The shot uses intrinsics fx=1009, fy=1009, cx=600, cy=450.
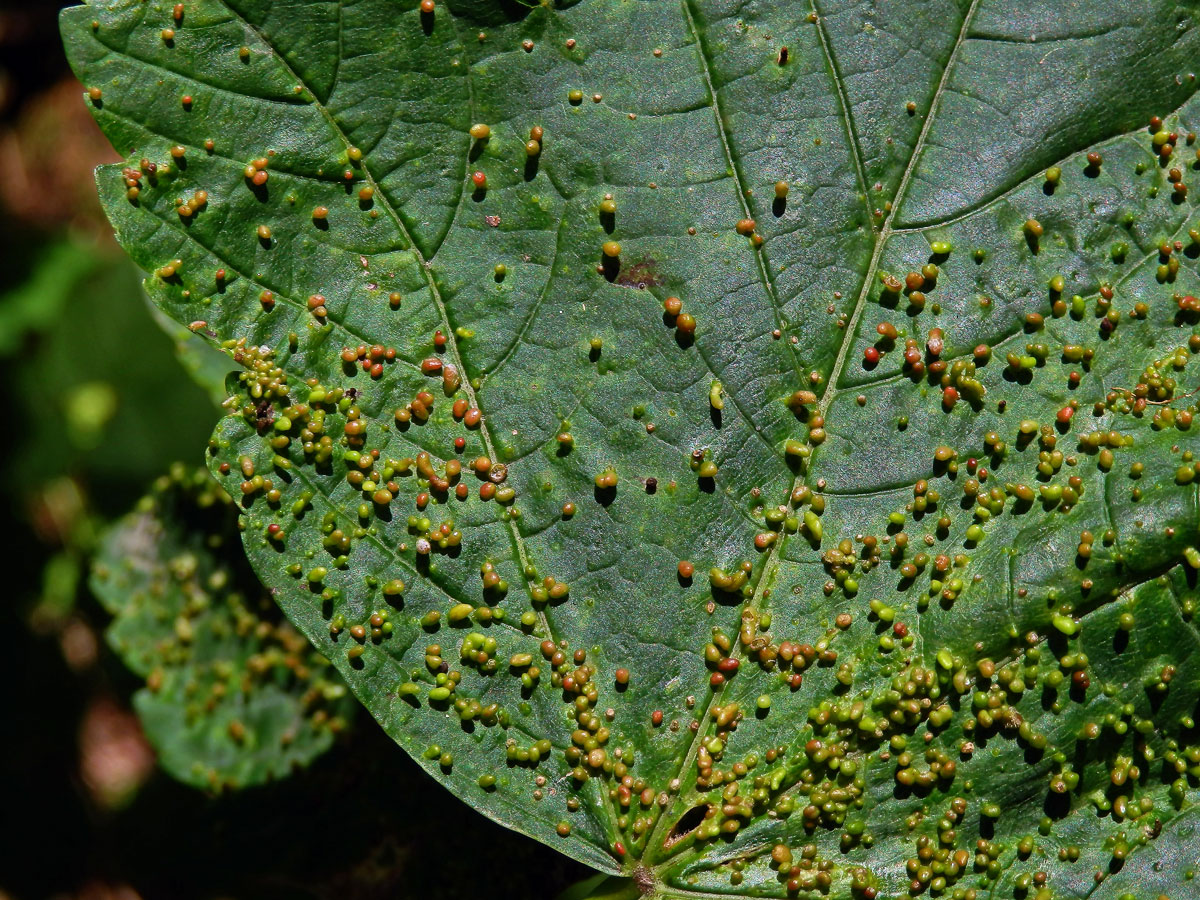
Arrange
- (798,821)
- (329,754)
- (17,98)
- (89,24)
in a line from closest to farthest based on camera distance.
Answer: (89,24) < (798,821) < (329,754) < (17,98)

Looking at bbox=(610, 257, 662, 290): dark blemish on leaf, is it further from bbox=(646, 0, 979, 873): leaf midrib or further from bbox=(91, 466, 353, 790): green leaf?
bbox=(91, 466, 353, 790): green leaf

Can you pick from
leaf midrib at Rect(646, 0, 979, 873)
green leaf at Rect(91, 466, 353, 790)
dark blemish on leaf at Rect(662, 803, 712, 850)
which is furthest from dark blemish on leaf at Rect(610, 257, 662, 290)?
green leaf at Rect(91, 466, 353, 790)

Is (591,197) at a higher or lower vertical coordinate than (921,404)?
higher

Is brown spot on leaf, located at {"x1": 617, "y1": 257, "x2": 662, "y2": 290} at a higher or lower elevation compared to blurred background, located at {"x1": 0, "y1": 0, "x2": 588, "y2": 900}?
higher

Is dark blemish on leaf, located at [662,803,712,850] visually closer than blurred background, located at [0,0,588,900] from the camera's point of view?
Yes

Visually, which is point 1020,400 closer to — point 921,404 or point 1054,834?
point 921,404

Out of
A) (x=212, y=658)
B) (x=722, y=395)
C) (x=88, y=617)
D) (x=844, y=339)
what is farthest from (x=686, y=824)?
(x=88, y=617)

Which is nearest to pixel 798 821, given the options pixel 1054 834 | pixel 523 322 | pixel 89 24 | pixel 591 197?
pixel 1054 834
